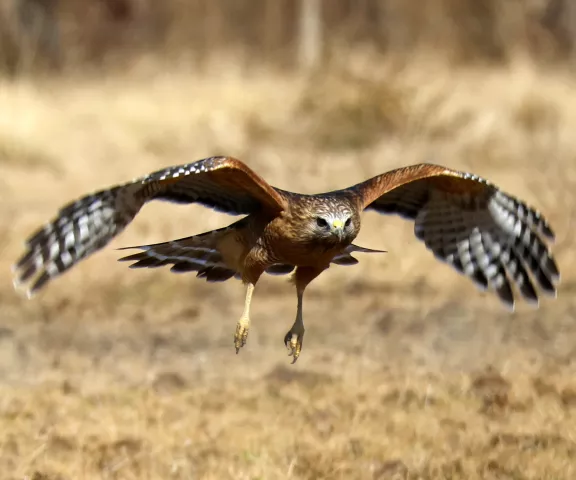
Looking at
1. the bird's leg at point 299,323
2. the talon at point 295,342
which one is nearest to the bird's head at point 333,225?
the bird's leg at point 299,323

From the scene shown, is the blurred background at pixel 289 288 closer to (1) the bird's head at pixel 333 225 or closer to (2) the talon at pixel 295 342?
(2) the talon at pixel 295 342

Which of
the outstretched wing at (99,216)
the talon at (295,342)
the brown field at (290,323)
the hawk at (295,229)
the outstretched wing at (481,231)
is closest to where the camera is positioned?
the outstretched wing at (99,216)

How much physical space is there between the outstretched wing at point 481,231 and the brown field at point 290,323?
58 centimetres

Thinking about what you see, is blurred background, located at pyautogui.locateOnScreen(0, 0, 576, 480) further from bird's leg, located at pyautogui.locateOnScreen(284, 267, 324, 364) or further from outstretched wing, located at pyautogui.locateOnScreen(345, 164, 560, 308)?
outstretched wing, located at pyautogui.locateOnScreen(345, 164, 560, 308)

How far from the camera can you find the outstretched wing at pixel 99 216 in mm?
5629

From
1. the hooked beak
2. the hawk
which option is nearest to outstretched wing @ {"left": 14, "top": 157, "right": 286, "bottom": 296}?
the hawk

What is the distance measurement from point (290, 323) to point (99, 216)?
3.65m

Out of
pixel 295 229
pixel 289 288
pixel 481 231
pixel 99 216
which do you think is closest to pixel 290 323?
pixel 289 288

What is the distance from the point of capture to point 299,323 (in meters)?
6.60

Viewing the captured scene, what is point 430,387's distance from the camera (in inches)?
280

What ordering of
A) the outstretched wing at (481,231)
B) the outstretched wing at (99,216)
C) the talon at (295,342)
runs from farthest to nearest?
the outstretched wing at (481,231) < the talon at (295,342) < the outstretched wing at (99,216)

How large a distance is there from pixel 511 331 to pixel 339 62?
7.88 m

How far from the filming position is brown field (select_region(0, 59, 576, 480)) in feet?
19.7

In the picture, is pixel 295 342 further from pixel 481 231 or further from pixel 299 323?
pixel 481 231
